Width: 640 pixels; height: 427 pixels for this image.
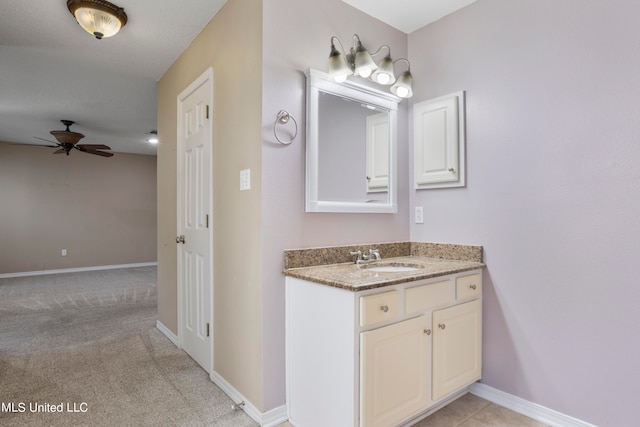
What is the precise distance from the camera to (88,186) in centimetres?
680

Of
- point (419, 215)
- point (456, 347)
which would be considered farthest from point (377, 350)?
point (419, 215)

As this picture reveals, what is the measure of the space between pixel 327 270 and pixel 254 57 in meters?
1.19

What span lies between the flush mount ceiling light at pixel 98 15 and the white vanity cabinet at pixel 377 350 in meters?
1.92

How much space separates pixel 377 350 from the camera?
147 cm

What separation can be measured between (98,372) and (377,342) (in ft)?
6.82

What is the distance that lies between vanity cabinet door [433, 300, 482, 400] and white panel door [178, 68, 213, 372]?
1.43 m

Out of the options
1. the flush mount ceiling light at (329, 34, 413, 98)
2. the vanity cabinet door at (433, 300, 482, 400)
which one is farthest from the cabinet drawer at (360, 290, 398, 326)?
the flush mount ceiling light at (329, 34, 413, 98)

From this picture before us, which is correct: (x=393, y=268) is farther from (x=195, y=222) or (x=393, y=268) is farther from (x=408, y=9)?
(x=408, y=9)

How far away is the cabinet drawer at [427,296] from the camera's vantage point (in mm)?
1633

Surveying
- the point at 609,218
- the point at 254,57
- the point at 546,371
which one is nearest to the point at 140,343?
the point at 254,57

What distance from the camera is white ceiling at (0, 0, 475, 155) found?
7.18 ft

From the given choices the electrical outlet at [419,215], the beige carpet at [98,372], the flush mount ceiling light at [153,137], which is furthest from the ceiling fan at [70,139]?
the electrical outlet at [419,215]

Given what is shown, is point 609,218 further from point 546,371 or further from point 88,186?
point 88,186

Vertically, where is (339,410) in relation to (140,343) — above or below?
above
